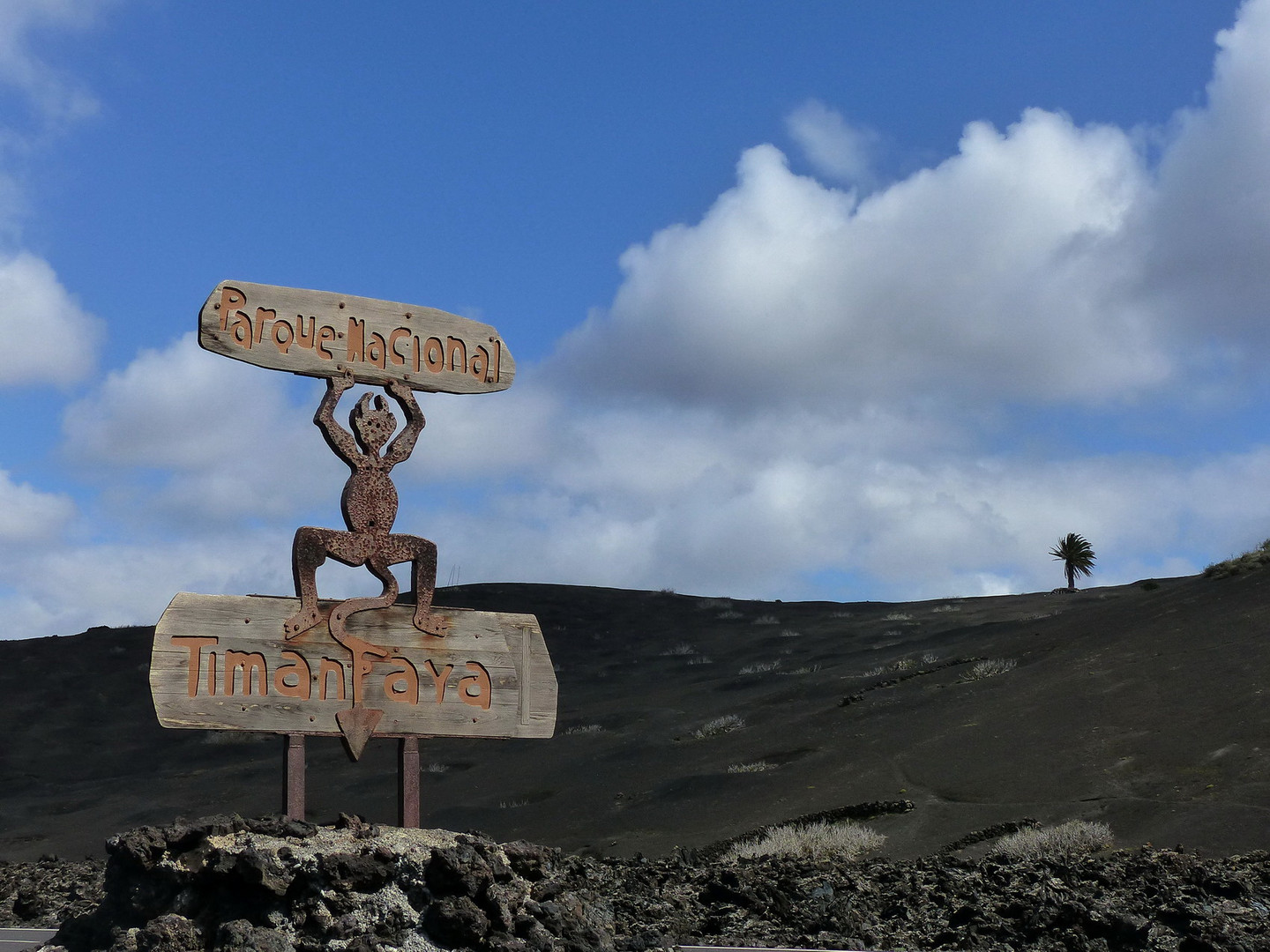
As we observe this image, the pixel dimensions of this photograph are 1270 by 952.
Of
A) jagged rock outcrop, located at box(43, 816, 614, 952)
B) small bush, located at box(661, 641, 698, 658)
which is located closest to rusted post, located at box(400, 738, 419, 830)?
jagged rock outcrop, located at box(43, 816, 614, 952)

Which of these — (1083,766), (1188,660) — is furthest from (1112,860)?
(1188,660)

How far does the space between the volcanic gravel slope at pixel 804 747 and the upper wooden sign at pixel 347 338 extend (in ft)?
21.4

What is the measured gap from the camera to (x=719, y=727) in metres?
20.7

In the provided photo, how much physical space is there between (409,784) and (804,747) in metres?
9.40

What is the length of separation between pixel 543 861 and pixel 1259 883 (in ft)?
18.3

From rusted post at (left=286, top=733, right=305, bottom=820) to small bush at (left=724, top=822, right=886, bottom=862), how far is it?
201 inches

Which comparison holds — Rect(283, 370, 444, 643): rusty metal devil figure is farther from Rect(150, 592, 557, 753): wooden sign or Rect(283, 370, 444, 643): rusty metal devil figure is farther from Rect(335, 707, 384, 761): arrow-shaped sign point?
Rect(335, 707, 384, 761): arrow-shaped sign point

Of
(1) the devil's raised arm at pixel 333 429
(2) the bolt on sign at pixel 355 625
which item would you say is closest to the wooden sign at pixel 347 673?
(2) the bolt on sign at pixel 355 625

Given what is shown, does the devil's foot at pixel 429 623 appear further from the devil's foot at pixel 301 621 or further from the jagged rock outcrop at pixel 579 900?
the jagged rock outcrop at pixel 579 900

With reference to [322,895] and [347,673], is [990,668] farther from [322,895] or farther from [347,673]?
[322,895]

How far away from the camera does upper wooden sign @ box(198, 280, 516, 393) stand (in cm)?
955

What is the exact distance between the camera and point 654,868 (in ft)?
37.1

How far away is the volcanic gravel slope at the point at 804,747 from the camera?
1272cm

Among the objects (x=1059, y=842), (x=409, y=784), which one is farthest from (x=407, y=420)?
(x=1059, y=842)
